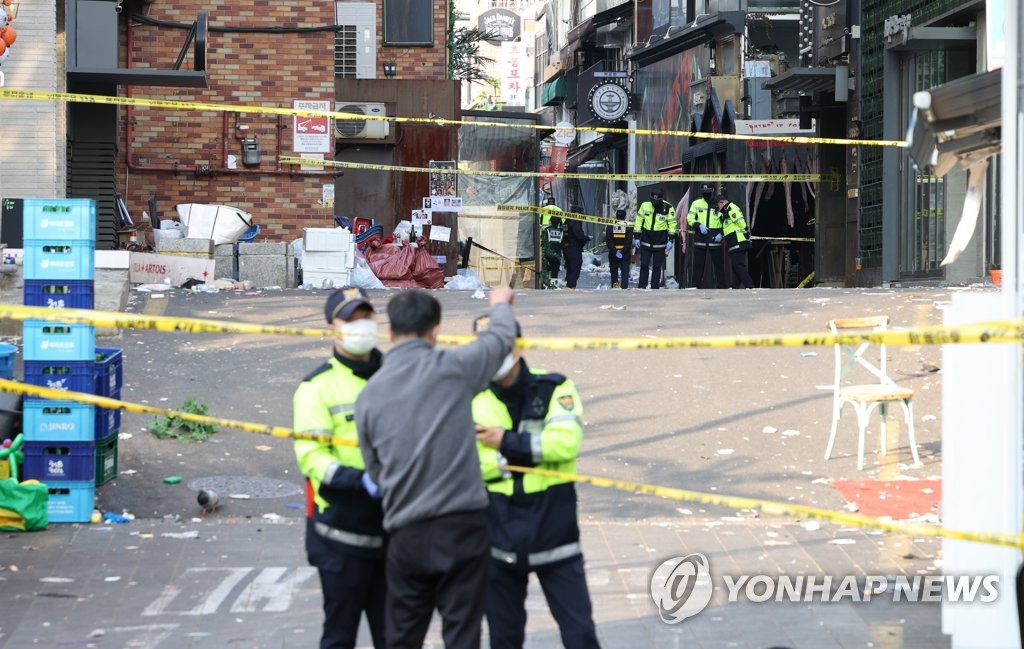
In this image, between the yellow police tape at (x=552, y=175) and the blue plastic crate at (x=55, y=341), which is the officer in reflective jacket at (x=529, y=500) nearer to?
the blue plastic crate at (x=55, y=341)

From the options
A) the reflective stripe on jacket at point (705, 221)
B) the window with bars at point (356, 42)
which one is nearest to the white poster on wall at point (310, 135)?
the reflective stripe on jacket at point (705, 221)

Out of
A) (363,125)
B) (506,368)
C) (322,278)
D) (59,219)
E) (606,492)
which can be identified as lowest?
(606,492)

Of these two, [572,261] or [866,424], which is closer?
[866,424]

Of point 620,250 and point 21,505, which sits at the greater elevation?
point 620,250

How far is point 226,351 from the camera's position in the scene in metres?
14.0

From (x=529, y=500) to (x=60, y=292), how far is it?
5.52m

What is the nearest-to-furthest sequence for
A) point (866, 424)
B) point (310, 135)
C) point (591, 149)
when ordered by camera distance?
point (866, 424)
point (310, 135)
point (591, 149)

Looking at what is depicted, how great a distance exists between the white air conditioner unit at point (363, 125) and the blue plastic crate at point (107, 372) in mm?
18285

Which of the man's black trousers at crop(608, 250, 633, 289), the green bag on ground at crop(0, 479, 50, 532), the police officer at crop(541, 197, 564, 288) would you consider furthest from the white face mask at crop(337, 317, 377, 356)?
the police officer at crop(541, 197, 564, 288)

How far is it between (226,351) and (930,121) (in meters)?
9.17

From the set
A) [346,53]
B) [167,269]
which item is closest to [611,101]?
[346,53]

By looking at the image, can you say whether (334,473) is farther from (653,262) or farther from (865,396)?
(653,262)

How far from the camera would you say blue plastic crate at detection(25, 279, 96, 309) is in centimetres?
973

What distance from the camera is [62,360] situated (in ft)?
31.7
